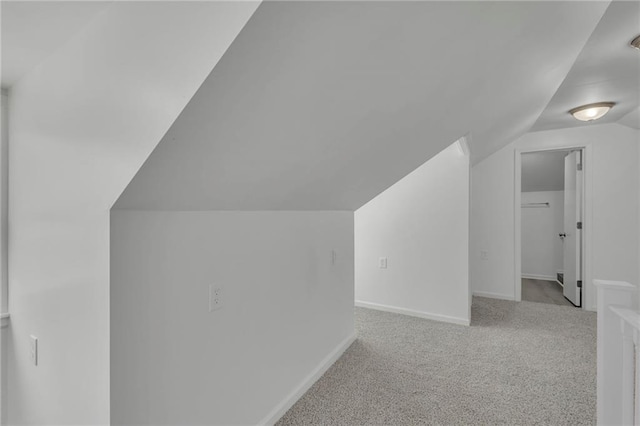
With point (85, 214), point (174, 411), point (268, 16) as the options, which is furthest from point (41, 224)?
point (268, 16)

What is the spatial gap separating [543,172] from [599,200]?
5.30 ft

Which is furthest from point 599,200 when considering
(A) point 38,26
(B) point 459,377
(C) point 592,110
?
(A) point 38,26

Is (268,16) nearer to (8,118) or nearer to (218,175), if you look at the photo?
(218,175)

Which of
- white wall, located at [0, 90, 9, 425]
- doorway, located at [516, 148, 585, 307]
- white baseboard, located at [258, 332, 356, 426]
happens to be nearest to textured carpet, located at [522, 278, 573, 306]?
doorway, located at [516, 148, 585, 307]

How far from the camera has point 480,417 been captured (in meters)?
1.79

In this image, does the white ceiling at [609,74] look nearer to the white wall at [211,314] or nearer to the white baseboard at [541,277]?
the white wall at [211,314]

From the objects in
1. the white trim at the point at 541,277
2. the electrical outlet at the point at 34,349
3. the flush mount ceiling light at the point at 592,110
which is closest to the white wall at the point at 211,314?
the electrical outlet at the point at 34,349

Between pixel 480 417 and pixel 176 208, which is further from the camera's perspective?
pixel 480 417

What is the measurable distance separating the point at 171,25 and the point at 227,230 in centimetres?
85

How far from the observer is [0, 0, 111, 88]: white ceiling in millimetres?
927

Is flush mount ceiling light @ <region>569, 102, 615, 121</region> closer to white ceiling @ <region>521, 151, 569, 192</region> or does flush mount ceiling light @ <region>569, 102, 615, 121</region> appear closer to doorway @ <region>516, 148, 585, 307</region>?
doorway @ <region>516, 148, 585, 307</region>

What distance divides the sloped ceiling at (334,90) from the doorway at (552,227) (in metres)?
3.05

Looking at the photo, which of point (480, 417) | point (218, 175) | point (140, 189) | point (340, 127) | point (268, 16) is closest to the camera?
point (268, 16)

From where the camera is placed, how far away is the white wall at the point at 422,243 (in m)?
3.34
